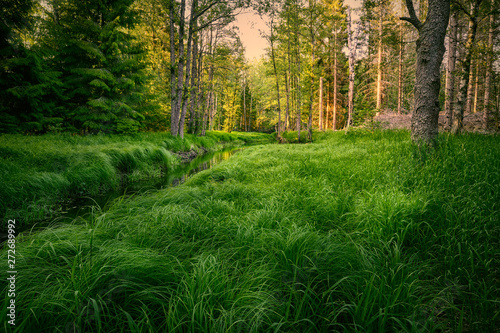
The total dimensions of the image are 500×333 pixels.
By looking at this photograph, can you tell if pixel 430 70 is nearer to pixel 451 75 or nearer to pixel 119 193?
pixel 451 75

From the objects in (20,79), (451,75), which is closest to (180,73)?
(20,79)

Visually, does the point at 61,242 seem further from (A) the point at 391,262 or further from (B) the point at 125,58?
(B) the point at 125,58

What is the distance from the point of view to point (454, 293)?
163 centimetres

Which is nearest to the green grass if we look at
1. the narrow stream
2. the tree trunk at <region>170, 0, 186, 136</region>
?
the narrow stream

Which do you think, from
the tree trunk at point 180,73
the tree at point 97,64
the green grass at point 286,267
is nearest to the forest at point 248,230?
the green grass at point 286,267

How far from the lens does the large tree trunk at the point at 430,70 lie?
4906 mm

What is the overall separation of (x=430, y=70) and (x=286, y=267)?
6119mm

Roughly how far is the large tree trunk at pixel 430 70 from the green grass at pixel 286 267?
63.4 inches

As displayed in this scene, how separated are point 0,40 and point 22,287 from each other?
14.7 metres

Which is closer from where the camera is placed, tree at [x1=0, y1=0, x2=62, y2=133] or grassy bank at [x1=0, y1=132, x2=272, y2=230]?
grassy bank at [x1=0, y1=132, x2=272, y2=230]

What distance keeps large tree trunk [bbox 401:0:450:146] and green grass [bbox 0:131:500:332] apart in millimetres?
1610

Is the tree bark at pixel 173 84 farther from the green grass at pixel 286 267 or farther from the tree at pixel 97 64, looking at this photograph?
the green grass at pixel 286 267

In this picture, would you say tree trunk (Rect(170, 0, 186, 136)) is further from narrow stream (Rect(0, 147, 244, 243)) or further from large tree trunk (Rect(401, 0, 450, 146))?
large tree trunk (Rect(401, 0, 450, 146))

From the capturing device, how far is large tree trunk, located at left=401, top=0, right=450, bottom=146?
16.1 ft
